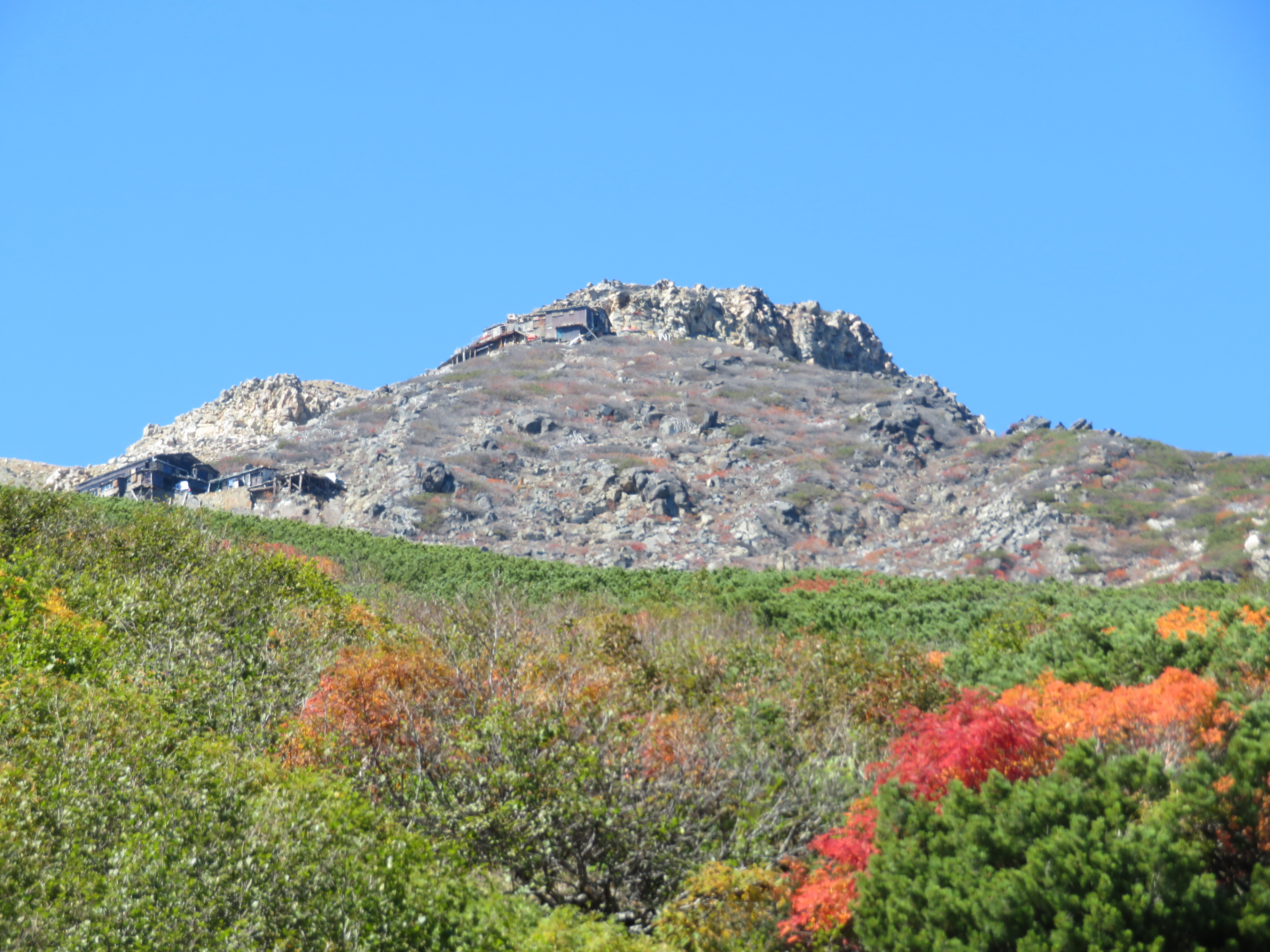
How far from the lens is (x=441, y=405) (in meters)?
96.7

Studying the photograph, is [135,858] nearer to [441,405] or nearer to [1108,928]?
[1108,928]

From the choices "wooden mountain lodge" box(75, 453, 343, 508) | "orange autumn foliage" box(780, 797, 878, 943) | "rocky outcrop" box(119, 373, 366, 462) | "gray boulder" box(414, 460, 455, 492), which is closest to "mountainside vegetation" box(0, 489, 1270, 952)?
"orange autumn foliage" box(780, 797, 878, 943)

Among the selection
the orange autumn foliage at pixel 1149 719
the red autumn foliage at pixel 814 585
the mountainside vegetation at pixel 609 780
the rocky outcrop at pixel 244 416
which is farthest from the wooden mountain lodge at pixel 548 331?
the orange autumn foliage at pixel 1149 719

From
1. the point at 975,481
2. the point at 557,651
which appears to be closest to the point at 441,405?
the point at 975,481

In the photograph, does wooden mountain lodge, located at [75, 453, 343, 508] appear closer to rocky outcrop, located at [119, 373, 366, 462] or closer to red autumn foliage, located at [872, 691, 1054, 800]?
rocky outcrop, located at [119, 373, 366, 462]

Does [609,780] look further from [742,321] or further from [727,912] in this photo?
[742,321]

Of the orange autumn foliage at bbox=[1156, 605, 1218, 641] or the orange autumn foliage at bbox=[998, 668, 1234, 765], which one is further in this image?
the orange autumn foliage at bbox=[1156, 605, 1218, 641]

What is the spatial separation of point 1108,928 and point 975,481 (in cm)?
7666

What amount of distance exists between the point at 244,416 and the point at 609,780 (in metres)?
→ 121

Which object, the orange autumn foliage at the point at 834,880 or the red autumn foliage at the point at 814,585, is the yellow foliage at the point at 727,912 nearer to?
the orange autumn foliage at the point at 834,880

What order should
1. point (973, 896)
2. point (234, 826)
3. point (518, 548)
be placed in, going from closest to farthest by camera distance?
1. point (973, 896)
2. point (234, 826)
3. point (518, 548)

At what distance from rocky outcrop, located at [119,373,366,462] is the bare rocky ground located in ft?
2.43

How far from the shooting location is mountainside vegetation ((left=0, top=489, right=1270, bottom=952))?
9.80 meters

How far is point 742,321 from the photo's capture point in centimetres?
13388
